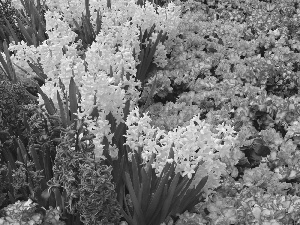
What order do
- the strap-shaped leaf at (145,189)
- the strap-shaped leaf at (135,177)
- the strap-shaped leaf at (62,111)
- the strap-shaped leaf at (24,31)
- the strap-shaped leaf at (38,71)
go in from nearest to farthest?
the strap-shaped leaf at (145,189) < the strap-shaped leaf at (135,177) < the strap-shaped leaf at (62,111) < the strap-shaped leaf at (38,71) < the strap-shaped leaf at (24,31)

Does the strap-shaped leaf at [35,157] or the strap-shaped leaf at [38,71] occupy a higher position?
the strap-shaped leaf at [38,71]

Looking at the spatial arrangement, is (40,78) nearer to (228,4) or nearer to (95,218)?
(95,218)

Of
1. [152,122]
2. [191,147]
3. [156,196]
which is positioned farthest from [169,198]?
[152,122]

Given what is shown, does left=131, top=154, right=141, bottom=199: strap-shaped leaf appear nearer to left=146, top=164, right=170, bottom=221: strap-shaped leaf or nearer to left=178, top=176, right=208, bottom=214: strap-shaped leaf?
left=146, top=164, right=170, bottom=221: strap-shaped leaf

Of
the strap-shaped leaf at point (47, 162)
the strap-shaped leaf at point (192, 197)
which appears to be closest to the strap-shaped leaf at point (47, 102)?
the strap-shaped leaf at point (47, 162)

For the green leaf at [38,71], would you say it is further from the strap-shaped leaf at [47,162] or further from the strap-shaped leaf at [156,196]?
the strap-shaped leaf at [156,196]

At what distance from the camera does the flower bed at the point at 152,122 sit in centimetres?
222

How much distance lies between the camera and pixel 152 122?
125 inches

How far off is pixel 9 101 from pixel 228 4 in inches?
138

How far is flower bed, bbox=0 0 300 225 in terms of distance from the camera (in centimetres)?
222

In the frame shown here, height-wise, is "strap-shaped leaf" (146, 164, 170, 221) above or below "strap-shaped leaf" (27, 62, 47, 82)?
below

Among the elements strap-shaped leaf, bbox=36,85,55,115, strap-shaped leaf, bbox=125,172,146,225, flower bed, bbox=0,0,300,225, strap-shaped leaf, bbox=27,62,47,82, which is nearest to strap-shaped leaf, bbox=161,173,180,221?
flower bed, bbox=0,0,300,225

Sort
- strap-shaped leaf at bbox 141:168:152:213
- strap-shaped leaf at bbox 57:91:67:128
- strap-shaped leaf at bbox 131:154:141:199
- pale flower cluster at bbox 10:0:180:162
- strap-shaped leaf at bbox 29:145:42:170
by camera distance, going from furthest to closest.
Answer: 1. strap-shaped leaf at bbox 57:91:67:128
2. pale flower cluster at bbox 10:0:180:162
3. strap-shaped leaf at bbox 29:145:42:170
4. strap-shaped leaf at bbox 131:154:141:199
5. strap-shaped leaf at bbox 141:168:152:213

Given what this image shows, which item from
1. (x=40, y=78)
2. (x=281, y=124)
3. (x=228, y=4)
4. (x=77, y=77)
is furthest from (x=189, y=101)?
(x=228, y=4)
